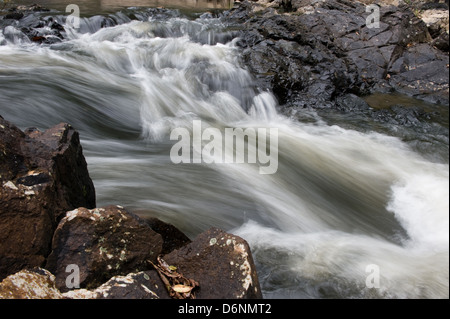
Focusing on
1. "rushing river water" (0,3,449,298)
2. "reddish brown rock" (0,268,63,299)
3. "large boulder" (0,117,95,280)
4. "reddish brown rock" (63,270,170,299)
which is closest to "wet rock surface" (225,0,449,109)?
"rushing river water" (0,3,449,298)

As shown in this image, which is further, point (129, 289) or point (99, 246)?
point (99, 246)

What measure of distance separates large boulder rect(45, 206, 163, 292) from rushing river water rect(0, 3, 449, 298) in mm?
1015

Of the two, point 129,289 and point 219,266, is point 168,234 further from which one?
point 129,289

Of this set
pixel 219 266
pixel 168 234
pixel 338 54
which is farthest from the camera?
pixel 338 54

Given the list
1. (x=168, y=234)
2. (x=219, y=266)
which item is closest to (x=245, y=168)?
(x=168, y=234)

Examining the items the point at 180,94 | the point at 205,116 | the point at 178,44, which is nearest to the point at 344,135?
the point at 205,116

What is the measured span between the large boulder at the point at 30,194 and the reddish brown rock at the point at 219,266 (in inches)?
31.8

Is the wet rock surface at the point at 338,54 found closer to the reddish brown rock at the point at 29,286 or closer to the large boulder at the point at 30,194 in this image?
the large boulder at the point at 30,194

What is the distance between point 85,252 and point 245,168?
125 inches

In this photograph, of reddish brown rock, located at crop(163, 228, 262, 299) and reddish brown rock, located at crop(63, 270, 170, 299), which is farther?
reddish brown rock, located at crop(163, 228, 262, 299)

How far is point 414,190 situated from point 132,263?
7.34ft

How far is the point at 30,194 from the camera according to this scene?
2.49 meters

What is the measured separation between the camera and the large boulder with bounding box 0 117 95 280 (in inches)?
95.0

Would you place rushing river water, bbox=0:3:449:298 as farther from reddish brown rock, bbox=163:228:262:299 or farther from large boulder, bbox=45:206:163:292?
large boulder, bbox=45:206:163:292
